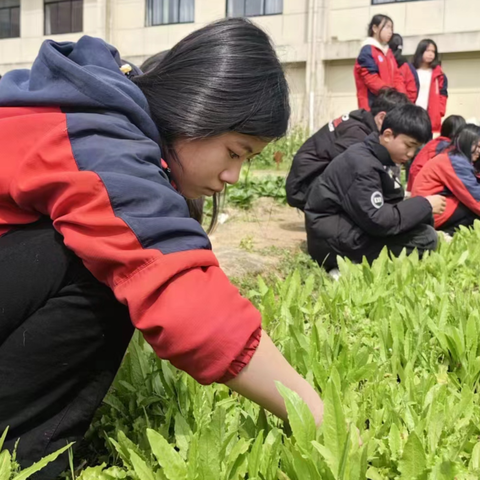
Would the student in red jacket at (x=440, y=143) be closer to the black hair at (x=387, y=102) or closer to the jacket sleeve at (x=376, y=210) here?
the black hair at (x=387, y=102)

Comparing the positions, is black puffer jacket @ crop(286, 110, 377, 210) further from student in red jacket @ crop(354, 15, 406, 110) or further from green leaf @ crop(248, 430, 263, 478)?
green leaf @ crop(248, 430, 263, 478)

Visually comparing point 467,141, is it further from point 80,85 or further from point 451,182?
point 80,85

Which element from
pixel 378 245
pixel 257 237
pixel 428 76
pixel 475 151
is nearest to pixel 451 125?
pixel 475 151

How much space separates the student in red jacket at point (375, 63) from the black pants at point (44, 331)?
17.6 feet

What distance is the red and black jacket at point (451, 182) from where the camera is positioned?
16.9ft

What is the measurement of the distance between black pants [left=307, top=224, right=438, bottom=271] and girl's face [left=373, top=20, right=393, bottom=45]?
285 cm

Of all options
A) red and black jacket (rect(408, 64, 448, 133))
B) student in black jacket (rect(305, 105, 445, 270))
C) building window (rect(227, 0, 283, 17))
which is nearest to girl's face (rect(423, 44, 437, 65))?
red and black jacket (rect(408, 64, 448, 133))

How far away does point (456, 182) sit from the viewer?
16.9 ft

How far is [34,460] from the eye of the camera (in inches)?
62.6

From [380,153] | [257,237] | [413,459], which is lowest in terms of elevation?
[257,237]

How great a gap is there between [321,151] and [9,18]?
1733 cm

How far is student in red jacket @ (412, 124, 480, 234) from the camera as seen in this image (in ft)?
16.9

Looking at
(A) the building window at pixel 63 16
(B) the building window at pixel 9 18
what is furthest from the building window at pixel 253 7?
(B) the building window at pixel 9 18

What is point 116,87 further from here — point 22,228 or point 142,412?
point 142,412
